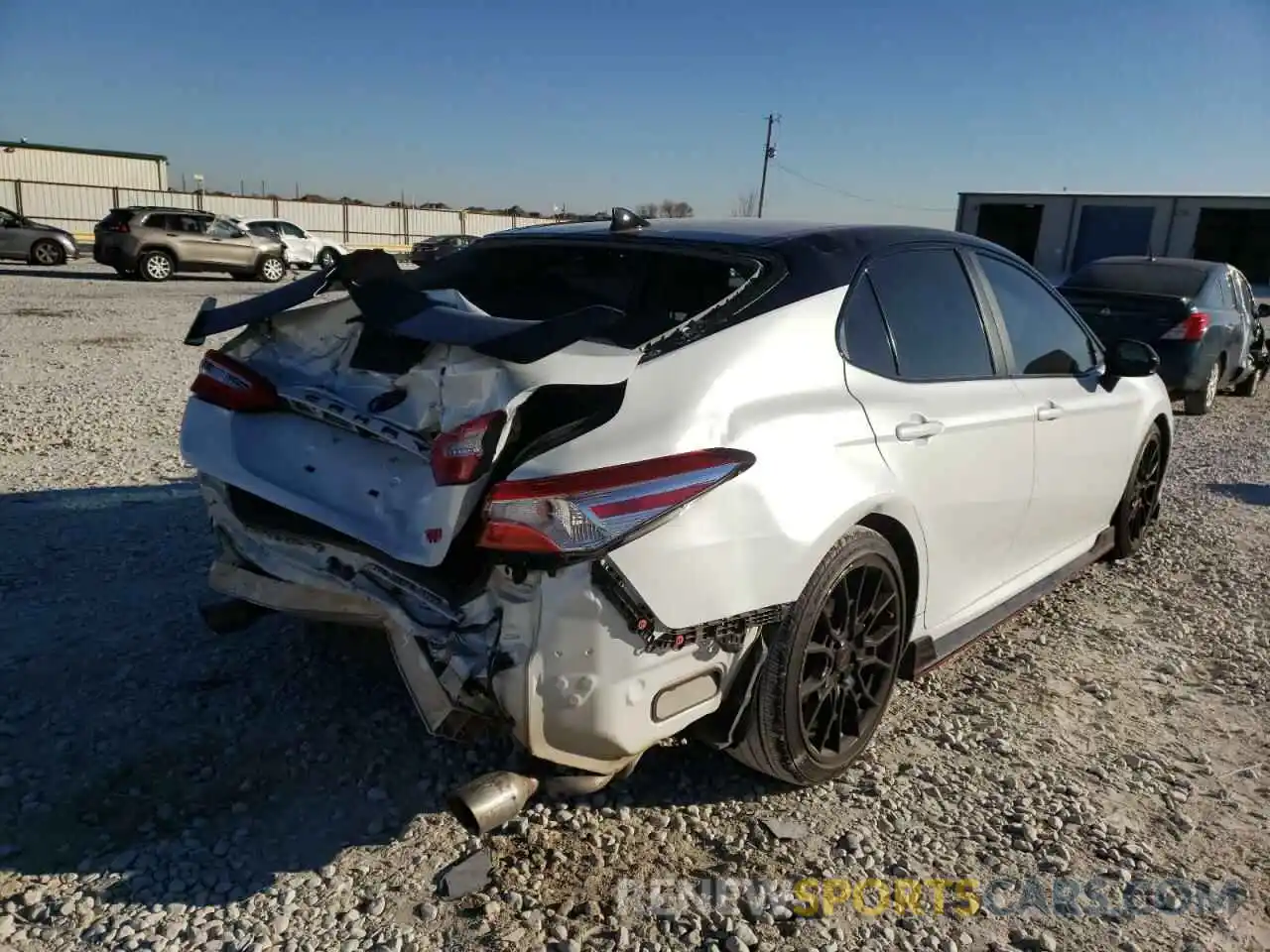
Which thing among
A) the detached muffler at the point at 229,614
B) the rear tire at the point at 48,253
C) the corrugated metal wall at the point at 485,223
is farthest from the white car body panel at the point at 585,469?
the corrugated metal wall at the point at 485,223

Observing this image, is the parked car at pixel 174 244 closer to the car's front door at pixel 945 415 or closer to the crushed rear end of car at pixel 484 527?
the crushed rear end of car at pixel 484 527

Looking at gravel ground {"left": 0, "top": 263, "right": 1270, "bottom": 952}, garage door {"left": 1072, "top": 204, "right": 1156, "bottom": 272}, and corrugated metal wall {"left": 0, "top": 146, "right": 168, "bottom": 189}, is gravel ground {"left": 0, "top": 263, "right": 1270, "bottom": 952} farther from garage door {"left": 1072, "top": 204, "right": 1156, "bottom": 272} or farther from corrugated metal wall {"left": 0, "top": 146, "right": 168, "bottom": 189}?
corrugated metal wall {"left": 0, "top": 146, "right": 168, "bottom": 189}

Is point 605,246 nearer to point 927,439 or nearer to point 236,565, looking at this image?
point 927,439

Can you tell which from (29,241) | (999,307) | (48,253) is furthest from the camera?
(48,253)

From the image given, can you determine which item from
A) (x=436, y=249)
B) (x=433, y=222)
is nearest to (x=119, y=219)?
(x=436, y=249)

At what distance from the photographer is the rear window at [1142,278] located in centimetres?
954

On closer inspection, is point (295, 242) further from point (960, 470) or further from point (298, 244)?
point (960, 470)

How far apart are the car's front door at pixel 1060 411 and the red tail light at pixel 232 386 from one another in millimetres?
2592

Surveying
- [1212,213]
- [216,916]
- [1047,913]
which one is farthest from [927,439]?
[1212,213]

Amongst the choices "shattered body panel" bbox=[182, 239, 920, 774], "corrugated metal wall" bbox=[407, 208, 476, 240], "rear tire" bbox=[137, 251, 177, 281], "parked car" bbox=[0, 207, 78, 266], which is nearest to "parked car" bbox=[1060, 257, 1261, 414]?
"shattered body panel" bbox=[182, 239, 920, 774]

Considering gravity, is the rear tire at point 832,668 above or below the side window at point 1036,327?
below

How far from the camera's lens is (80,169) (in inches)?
1642

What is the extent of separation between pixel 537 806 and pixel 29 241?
2546 centimetres

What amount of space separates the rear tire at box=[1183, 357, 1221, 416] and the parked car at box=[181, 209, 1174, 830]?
7391 mm
